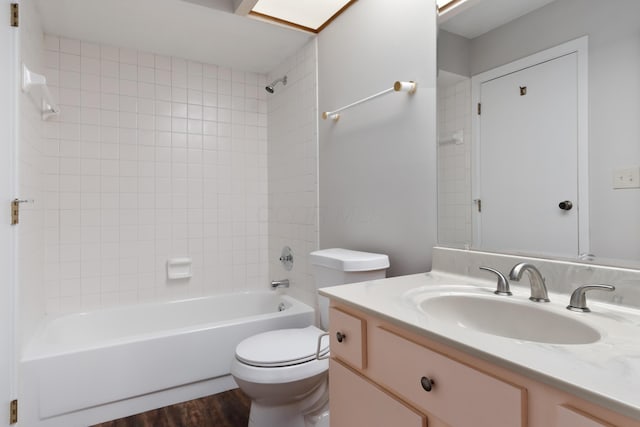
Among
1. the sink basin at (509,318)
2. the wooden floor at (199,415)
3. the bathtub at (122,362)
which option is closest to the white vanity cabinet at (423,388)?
the sink basin at (509,318)

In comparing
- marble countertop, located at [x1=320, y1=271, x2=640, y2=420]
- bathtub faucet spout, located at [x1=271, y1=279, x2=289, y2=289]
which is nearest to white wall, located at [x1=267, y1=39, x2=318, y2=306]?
bathtub faucet spout, located at [x1=271, y1=279, x2=289, y2=289]

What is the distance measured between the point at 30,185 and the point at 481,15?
220cm

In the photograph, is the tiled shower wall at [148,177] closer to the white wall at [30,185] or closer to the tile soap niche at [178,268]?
the tile soap niche at [178,268]

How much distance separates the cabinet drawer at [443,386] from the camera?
628 millimetres

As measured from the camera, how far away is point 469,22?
1.37m

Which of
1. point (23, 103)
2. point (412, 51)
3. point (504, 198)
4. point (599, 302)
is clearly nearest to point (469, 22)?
point (412, 51)

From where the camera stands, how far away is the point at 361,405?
985mm

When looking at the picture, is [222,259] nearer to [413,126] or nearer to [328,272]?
[328,272]

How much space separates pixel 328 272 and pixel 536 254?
888mm

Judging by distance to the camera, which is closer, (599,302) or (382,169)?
(599,302)

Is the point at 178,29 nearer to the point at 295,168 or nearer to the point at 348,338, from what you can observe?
the point at 295,168

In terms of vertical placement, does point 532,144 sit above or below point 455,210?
above

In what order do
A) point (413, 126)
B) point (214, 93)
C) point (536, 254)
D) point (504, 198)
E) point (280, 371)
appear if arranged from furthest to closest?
point (214, 93), point (413, 126), point (280, 371), point (504, 198), point (536, 254)

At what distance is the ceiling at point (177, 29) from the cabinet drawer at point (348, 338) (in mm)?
1857
